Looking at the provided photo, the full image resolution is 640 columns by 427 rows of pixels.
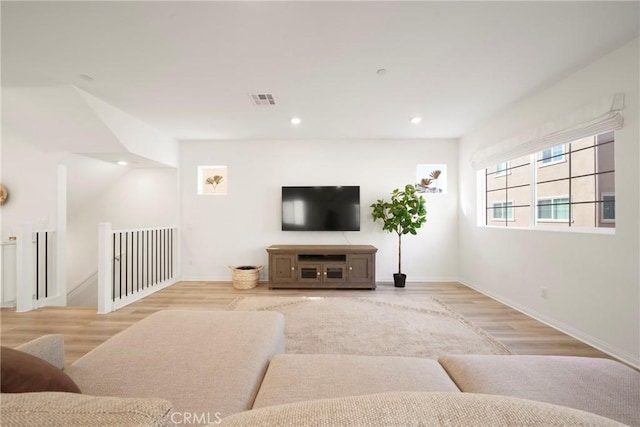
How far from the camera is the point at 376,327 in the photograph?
2658 millimetres

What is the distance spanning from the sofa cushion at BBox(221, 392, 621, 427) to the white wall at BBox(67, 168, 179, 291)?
494 centimetres

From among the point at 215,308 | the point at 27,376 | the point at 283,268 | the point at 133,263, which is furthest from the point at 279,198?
the point at 27,376

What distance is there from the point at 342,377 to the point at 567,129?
3.14m

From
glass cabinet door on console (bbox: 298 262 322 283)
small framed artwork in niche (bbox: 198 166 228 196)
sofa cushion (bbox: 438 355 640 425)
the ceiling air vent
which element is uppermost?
the ceiling air vent

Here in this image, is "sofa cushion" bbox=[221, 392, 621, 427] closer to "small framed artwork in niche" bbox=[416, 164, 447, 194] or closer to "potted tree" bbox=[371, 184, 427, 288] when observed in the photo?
"potted tree" bbox=[371, 184, 427, 288]

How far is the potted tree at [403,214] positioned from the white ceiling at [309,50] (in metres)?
1.39

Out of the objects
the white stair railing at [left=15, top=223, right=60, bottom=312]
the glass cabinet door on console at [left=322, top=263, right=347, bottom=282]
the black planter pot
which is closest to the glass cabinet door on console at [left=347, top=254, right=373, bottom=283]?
the glass cabinet door on console at [left=322, top=263, right=347, bottom=282]

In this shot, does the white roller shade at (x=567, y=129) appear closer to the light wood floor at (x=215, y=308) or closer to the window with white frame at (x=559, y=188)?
the window with white frame at (x=559, y=188)

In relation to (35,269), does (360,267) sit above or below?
below

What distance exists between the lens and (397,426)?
0.39 m

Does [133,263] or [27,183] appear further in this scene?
Answer: [133,263]

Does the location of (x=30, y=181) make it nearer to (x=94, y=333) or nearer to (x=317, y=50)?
(x=94, y=333)

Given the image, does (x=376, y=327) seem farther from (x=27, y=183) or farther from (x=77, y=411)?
(x=27, y=183)

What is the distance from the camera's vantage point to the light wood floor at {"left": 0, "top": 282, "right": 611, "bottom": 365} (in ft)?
7.68
